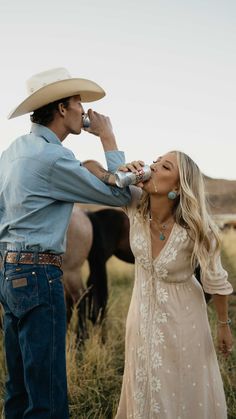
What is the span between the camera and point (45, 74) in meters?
2.61

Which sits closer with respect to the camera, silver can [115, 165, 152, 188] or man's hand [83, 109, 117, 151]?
silver can [115, 165, 152, 188]

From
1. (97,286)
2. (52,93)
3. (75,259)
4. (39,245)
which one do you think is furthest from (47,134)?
(97,286)

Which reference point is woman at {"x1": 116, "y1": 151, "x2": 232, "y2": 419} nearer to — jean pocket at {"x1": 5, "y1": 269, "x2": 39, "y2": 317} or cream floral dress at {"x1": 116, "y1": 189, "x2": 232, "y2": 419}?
cream floral dress at {"x1": 116, "y1": 189, "x2": 232, "y2": 419}

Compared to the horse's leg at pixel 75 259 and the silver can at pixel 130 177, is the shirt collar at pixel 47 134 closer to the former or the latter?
the silver can at pixel 130 177

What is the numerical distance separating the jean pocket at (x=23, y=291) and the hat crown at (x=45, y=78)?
928 millimetres

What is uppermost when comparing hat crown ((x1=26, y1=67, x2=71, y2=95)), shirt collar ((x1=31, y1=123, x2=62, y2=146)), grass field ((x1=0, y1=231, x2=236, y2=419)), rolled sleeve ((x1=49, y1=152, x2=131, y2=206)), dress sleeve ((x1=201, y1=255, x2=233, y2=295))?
hat crown ((x1=26, y1=67, x2=71, y2=95))

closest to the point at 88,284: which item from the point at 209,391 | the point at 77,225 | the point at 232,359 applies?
the point at 77,225

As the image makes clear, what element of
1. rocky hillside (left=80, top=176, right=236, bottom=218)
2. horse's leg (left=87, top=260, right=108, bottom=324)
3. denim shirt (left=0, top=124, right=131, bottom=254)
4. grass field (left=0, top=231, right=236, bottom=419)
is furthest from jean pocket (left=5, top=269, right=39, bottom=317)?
rocky hillside (left=80, top=176, right=236, bottom=218)

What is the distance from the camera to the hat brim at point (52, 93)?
245cm

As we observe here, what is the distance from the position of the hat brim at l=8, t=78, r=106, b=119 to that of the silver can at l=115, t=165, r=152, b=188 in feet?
1.60

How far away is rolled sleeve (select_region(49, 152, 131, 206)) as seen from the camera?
7.52ft

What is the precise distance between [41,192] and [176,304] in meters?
0.90

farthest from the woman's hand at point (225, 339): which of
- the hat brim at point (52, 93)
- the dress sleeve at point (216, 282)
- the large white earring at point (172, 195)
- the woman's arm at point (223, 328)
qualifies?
the hat brim at point (52, 93)

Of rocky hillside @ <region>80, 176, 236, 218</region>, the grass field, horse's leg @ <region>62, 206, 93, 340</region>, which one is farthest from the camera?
rocky hillside @ <region>80, 176, 236, 218</region>
